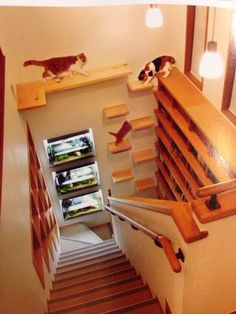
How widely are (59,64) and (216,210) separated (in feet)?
9.60

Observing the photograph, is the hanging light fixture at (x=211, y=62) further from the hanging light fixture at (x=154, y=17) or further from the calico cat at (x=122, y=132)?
the calico cat at (x=122, y=132)

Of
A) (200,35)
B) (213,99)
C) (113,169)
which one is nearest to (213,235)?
(213,99)

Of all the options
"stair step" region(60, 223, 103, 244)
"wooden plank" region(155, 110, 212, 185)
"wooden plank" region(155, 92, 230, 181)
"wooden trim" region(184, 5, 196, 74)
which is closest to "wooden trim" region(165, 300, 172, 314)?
"wooden plank" region(155, 92, 230, 181)

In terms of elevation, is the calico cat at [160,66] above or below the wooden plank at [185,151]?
above

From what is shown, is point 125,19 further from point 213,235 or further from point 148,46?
point 213,235

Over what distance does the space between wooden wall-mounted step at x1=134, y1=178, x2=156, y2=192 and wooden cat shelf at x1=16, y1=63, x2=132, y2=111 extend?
1908mm

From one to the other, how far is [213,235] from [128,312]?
1.39 metres

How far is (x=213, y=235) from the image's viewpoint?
169cm

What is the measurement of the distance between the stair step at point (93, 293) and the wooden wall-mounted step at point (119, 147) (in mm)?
1839

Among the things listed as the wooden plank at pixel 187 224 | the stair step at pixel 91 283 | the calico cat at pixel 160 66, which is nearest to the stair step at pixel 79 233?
the stair step at pixel 91 283

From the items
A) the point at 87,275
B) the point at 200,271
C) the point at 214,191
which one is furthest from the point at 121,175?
the point at 214,191

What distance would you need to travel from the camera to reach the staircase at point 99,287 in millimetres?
2930

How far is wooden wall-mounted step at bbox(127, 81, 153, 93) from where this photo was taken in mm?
4160

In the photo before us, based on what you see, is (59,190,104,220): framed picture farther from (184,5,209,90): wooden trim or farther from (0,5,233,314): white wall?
(184,5,209,90): wooden trim
